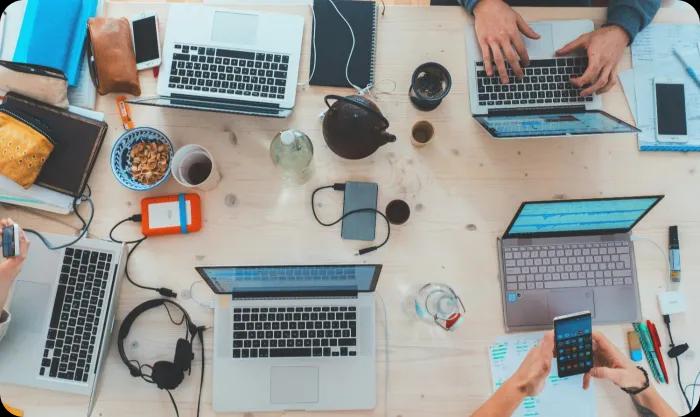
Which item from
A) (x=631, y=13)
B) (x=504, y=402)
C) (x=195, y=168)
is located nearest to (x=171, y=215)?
(x=195, y=168)

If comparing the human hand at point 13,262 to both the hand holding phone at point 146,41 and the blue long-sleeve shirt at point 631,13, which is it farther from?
the blue long-sleeve shirt at point 631,13

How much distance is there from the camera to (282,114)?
1.15 meters

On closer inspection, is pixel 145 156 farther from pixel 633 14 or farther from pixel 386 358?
pixel 633 14

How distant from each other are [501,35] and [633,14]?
1.10 feet

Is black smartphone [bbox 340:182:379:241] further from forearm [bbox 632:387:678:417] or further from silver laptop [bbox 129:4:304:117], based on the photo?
forearm [bbox 632:387:678:417]

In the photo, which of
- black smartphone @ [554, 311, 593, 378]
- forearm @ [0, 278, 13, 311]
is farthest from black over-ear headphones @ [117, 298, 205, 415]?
black smartphone @ [554, 311, 593, 378]

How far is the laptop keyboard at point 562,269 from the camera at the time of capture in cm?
114

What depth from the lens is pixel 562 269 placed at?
1.14m

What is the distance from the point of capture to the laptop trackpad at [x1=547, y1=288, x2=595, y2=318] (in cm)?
113

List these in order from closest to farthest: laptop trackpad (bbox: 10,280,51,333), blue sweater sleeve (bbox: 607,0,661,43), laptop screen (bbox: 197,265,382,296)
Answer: laptop screen (bbox: 197,265,382,296)
laptop trackpad (bbox: 10,280,51,333)
blue sweater sleeve (bbox: 607,0,661,43)

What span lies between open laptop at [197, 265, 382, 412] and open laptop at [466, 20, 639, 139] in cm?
53

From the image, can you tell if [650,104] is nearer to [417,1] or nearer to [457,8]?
[457,8]

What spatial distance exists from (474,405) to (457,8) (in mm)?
980

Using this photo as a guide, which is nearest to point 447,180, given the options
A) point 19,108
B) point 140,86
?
point 140,86
